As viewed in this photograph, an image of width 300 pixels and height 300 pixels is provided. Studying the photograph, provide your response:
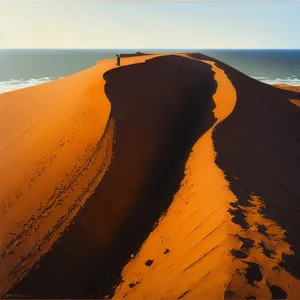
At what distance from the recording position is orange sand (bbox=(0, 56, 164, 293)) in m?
5.56

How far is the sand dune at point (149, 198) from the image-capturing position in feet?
14.1

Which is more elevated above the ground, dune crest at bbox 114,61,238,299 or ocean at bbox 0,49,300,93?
dune crest at bbox 114,61,238,299

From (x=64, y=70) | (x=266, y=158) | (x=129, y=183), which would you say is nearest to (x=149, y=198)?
(x=129, y=183)

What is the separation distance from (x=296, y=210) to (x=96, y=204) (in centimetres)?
→ 391

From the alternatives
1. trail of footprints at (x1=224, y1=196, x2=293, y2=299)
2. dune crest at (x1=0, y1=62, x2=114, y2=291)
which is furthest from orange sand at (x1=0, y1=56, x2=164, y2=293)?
trail of footprints at (x1=224, y1=196, x2=293, y2=299)

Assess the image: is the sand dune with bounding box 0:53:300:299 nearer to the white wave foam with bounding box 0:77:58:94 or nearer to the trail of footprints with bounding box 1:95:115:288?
the trail of footprints with bounding box 1:95:115:288

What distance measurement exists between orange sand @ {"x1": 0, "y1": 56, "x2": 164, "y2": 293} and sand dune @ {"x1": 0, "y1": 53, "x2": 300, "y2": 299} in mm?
30

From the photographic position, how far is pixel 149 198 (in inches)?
283

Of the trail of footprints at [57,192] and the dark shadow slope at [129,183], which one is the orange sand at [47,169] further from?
the dark shadow slope at [129,183]

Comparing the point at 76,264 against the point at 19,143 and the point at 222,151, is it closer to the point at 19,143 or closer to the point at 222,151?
the point at 222,151

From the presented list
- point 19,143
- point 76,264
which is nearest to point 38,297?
point 76,264

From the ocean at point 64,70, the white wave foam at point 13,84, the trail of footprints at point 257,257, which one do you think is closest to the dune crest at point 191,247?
the trail of footprints at point 257,257

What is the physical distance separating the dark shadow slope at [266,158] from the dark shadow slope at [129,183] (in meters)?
1.08

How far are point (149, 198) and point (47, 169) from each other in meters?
2.58
